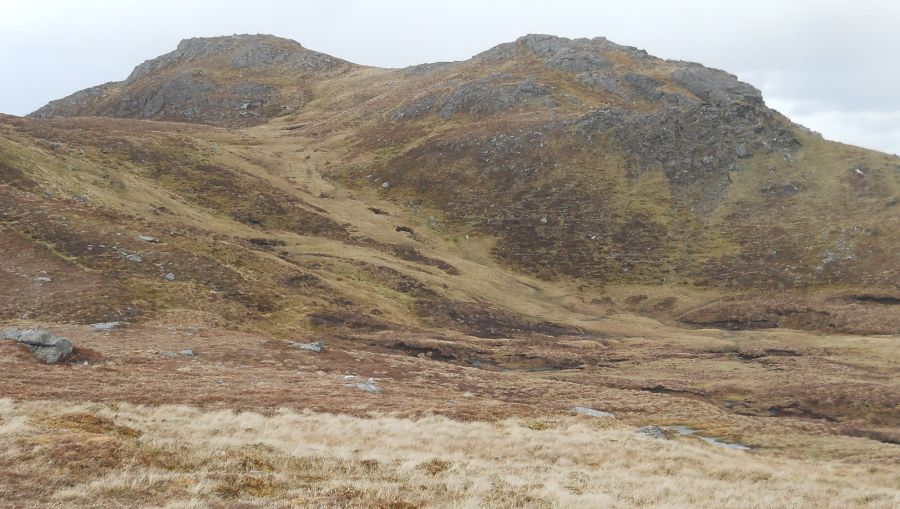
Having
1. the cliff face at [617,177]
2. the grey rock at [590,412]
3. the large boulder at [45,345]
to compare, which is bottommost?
the grey rock at [590,412]

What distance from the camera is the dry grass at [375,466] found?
13500 mm

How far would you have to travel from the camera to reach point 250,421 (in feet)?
74.8

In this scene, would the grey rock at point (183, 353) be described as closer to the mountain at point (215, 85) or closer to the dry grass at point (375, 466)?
the dry grass at point (375, 466)

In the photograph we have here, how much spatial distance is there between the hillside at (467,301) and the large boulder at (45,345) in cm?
60

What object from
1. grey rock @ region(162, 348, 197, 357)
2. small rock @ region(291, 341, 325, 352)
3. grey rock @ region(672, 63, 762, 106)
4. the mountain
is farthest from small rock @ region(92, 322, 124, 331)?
grey rock @ region(672, 63, 762, 106)

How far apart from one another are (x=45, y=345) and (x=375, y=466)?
21.6 m

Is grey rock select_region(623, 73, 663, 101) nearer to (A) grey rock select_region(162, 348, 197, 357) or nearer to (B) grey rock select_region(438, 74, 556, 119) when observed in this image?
(B) grey rock select_region(438, 74, 556, 119)

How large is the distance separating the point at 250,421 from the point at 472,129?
95.4m

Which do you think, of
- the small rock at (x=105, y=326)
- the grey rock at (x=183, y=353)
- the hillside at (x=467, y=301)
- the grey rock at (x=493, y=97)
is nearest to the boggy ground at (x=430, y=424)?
the hillside at (x=467, y=301)

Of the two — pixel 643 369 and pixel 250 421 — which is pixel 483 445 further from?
pixel 643 369

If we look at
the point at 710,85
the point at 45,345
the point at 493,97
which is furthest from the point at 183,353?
the point at 710,85

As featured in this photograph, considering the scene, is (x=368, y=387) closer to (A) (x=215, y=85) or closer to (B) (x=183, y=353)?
(B) (x=183, y=353)

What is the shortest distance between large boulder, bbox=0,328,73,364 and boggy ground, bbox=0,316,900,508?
0.77m

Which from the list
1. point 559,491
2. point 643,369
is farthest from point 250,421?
point 643,369
